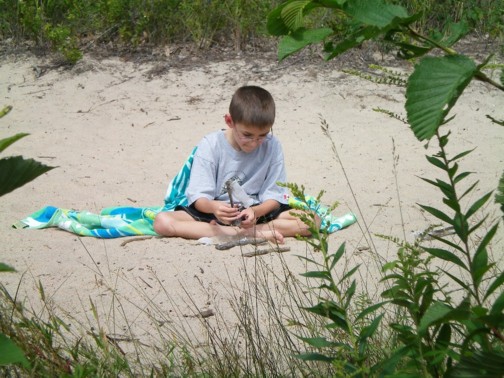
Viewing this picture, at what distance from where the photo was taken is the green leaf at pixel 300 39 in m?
1.02

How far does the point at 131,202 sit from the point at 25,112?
2.24 m

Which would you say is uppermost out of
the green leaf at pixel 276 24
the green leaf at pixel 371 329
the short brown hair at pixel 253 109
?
the green leaf at pixel 276 24

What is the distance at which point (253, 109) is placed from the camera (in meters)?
4.69

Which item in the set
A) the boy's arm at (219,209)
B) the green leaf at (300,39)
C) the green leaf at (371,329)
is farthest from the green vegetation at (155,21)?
the green leaf at (300,39)

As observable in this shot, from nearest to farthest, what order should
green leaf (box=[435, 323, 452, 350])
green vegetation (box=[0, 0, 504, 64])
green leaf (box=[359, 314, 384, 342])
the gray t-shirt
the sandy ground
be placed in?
green leaf (box=[435, 323, 452, 350]) → green leaf (box=[359, 314, 384, 342]) → the sandy ground → the gray t-shirt → green vegetation (box=[0, 0, 504, 64])

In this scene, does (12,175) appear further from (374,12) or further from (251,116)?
(251,116)

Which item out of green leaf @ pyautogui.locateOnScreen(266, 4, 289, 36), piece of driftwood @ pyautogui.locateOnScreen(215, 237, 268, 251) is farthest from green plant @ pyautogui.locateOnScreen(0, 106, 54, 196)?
piece of driftwood @ pyautogui.locateOnScreen(215, 237, 268, 251)

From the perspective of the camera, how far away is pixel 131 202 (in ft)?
18.2

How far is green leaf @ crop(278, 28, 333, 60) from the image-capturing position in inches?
40.2

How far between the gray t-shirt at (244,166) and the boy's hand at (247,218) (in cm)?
29

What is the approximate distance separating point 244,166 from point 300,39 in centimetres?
401

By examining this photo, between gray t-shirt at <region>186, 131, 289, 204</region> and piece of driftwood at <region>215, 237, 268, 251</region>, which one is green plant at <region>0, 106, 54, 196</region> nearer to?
piece of driftwood at <region>215, 237, 268, 251</region>

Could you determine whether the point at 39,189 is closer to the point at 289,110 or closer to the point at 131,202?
the point at 131,202

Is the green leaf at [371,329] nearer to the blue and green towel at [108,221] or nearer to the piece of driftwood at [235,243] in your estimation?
the piece of driftwood at [235,243]
